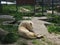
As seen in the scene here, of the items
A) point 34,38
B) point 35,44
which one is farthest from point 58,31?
point 35,44

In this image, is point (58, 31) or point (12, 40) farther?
point (58, 31)

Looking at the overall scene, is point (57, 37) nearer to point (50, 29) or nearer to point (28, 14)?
point (50, 29)

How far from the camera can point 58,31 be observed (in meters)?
10.1

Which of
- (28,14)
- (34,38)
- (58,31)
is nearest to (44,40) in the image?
(34,38)

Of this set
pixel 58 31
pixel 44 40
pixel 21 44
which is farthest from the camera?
pixel 58 31

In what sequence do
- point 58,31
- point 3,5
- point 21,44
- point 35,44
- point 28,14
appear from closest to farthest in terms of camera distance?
point 21,44, point 35,44, point 58,31, point 28,14, point 3,5

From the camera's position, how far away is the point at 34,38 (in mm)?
8156

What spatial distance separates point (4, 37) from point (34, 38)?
1238 mm

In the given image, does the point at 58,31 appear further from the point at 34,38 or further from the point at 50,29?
the point at 34,38

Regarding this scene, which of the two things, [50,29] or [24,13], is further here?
[24,13]

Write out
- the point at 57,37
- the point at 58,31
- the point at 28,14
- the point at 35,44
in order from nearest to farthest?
the point at 35,44 → the point at 57,37 → the point at 58,31 → the point at 28,14

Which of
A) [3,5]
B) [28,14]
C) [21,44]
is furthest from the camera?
[3,5]

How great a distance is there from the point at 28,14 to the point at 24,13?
1.13ft

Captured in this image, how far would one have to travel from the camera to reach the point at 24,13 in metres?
15.9
